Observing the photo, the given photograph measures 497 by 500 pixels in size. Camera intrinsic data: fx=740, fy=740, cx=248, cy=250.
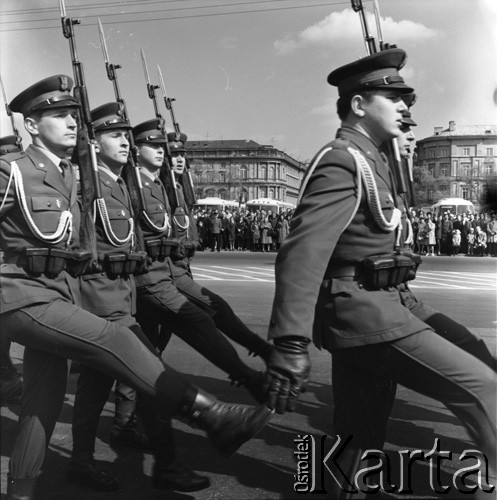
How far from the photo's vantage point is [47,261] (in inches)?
128

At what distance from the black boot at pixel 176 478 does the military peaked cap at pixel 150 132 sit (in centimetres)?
270

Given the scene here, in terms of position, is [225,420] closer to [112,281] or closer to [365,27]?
[112,281]

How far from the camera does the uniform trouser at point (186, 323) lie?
434 centimetres

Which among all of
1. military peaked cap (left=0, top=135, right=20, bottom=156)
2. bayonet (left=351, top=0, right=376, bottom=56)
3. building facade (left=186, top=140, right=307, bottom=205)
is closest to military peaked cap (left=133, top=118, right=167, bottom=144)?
military peaked cap (left=0, top=135, right=20, bottom=156)

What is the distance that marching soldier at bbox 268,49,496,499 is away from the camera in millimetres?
2578

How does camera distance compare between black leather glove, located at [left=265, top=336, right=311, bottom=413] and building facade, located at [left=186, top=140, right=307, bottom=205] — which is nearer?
black leather glove, located at [left=265, top=336, right=311, bottom=413]

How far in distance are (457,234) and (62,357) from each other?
882 inches

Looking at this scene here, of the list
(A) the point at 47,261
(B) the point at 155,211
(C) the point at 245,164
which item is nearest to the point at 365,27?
(B) the point at 155,211

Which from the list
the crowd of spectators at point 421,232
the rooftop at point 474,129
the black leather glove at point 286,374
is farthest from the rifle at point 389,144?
the crowd of spectators at point 421,232

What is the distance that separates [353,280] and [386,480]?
51.4 inches

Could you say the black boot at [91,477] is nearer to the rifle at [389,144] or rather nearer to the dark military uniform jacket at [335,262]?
the dark military uniform jacket at [335,262]

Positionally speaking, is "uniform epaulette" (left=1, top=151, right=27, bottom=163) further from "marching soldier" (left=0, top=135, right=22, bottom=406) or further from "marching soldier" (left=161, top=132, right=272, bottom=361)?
"marching soldier" (left=0, top=135, right=22, bottom=406)

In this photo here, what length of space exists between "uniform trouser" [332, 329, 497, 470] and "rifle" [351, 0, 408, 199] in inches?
35.2

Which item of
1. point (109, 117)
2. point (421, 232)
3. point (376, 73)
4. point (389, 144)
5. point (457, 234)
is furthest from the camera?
point (457, 234)
